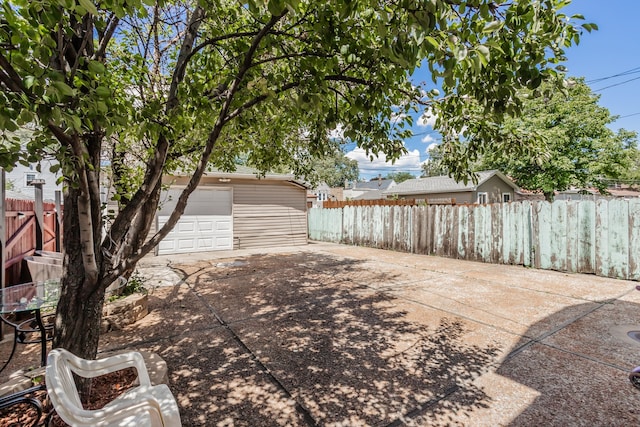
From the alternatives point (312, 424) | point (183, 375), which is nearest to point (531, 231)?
point (312, 424)

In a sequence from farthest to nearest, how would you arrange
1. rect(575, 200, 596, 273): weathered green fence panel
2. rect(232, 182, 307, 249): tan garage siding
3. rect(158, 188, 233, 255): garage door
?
rect(232, 182, 307, 249): tan garage siding
rect(158, 188, 233, 255): garage door
rect(575, 200, 596, 273): weathered green fence panel

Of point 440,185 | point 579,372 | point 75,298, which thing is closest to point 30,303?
point 75,298

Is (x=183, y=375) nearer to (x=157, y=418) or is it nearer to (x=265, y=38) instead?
(x=157, y=418)

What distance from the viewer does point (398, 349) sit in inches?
128

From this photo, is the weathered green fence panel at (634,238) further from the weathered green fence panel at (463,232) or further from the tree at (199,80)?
the tree at (199,80)

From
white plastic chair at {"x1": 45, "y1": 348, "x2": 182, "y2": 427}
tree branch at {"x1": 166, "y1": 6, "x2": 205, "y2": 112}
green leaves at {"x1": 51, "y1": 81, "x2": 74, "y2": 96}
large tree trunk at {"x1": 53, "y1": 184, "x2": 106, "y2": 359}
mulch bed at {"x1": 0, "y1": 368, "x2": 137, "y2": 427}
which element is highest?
tree branch at {"x1": 166, "y1": 6, "x2": 205, "y2": 112}

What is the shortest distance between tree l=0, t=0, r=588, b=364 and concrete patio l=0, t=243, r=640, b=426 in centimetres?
134

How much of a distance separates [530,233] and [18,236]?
9.67 metres

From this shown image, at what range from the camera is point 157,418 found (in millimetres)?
1531

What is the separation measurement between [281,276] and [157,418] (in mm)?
5278

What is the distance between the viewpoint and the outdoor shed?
10359mm

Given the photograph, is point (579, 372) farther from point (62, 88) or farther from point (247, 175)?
point (247, 175)

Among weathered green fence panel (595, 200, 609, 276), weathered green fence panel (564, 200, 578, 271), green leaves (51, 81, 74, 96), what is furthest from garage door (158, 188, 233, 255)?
weathered green fence panel (595, 200, 609, 276)

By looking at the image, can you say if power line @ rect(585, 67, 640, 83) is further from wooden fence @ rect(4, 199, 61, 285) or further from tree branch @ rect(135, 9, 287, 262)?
wooden fence @ rect(4, 199, 61, 285)
